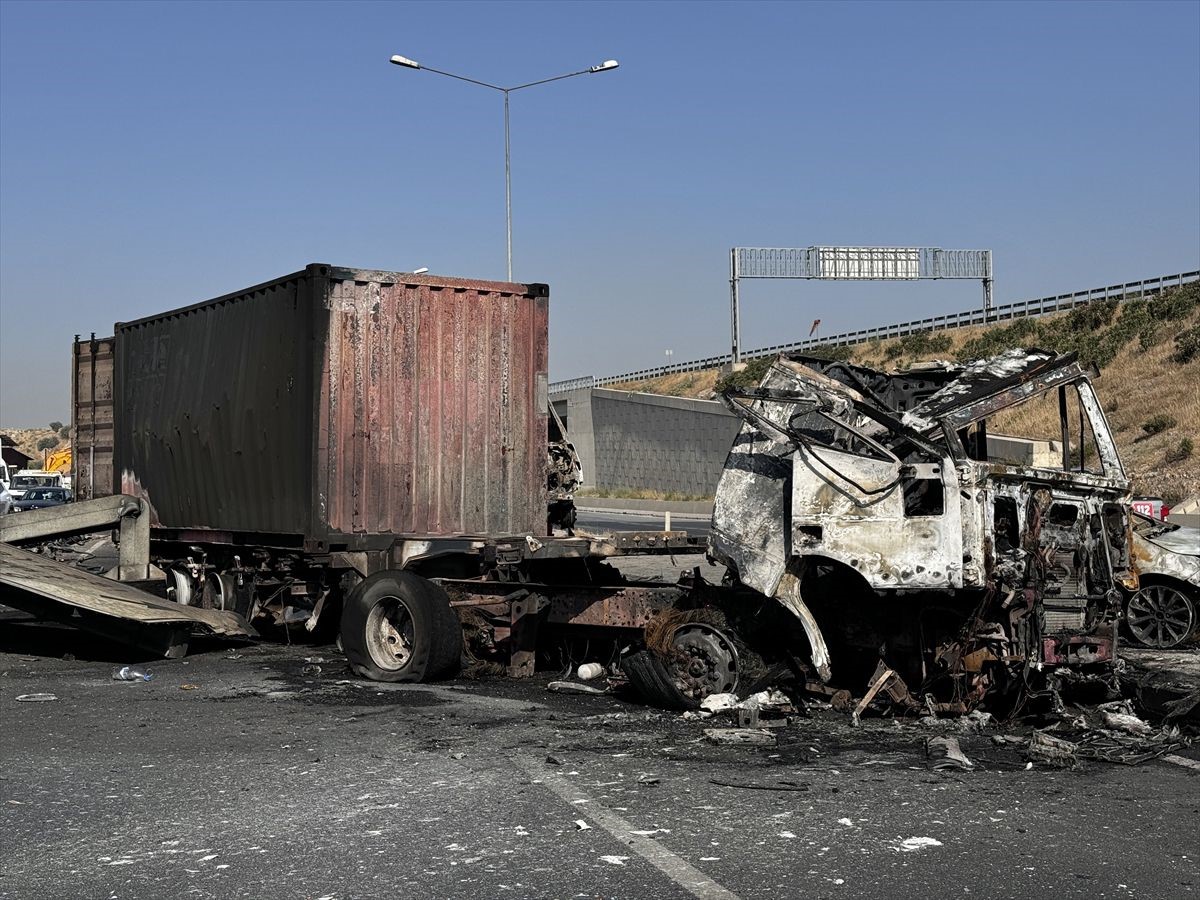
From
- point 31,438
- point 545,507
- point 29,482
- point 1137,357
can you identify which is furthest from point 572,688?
point 31,438

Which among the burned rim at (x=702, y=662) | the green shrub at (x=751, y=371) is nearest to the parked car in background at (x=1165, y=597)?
the burned rim at (x=702, y=662)

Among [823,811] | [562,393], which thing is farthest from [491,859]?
[562,393]

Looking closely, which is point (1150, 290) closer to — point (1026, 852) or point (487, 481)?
point (487, 481)

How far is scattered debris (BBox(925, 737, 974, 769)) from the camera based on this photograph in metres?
6.74

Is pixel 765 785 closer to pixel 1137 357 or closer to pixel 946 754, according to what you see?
pixel 946 754

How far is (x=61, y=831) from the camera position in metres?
5.64

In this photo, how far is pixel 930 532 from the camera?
7.46 meters

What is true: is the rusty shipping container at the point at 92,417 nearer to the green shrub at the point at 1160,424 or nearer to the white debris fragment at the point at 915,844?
the white debris fragment at the point at 915,844

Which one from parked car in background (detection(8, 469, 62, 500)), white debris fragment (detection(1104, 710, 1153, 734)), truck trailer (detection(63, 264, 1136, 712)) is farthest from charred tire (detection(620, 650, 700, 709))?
parked car in background (detection(8, 469, 62, 500))

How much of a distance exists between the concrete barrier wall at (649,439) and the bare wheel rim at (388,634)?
36.3 metres

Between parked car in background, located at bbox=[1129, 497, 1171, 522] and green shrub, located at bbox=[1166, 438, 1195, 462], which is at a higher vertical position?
green shrub, located at bbox=[1166, 438, 1195, 462]

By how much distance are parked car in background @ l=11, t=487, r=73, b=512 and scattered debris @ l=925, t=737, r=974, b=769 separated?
123 ft

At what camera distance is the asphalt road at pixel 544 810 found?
4.87m

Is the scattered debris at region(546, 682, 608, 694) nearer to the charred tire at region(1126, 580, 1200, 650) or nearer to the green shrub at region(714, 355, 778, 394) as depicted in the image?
the charred tire at region(1126, 580, 1200, 650)
